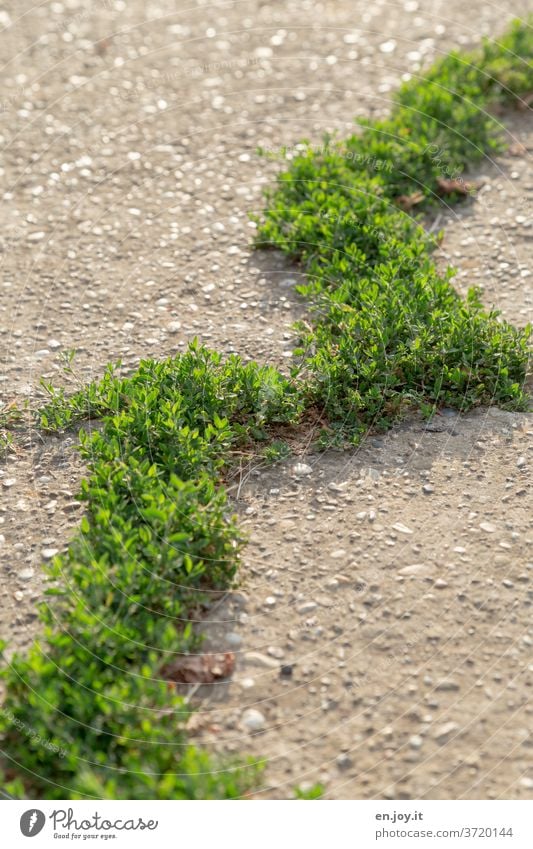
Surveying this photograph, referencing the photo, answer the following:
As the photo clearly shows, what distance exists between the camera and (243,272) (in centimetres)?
615

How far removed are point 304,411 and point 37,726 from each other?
2259 millimetres

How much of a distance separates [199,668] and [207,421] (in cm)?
145

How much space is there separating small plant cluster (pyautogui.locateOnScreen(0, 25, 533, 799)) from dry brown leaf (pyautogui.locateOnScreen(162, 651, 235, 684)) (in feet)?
0.14

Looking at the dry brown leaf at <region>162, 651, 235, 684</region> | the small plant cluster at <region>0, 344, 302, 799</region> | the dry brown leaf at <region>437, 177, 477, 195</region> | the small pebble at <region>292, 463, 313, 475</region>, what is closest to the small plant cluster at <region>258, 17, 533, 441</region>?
the dry brown leaf at <region>437, 177, 477, 195</region>

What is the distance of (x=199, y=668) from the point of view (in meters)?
3.77

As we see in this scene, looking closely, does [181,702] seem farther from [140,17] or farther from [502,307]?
[140,17]

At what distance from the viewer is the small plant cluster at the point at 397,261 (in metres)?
5.03

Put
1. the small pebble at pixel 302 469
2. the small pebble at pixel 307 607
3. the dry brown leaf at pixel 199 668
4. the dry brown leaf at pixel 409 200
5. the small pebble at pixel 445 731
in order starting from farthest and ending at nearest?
the dry brown leaf at pixel 409 200
the small pebble at pixel 302 469
the small pebble at pixel 307 607
the dry brown leaf at pixel 199 668
the small pebble at pixel 445 731

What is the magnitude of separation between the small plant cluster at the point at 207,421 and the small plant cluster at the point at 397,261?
14 millimetres

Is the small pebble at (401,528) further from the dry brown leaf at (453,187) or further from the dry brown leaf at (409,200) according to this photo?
the dry brown leaf at (453,187)

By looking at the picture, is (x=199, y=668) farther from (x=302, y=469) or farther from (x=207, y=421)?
(x=207, y=421)

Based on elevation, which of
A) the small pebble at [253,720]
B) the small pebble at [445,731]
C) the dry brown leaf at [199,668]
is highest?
the small pebble at [445,731]

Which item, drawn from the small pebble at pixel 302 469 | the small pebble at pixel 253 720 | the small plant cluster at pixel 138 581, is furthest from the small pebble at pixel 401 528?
the small pebble at pixel 253 720
